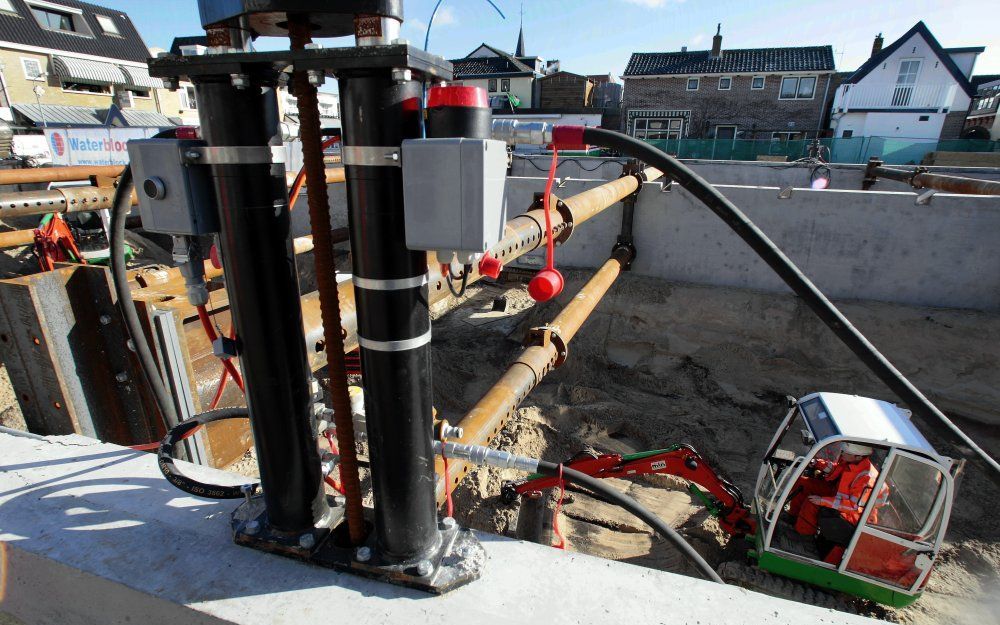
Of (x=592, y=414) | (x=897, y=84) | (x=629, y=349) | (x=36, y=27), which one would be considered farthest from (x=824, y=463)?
(x=36, y=27)

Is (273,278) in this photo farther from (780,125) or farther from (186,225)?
(780,125)

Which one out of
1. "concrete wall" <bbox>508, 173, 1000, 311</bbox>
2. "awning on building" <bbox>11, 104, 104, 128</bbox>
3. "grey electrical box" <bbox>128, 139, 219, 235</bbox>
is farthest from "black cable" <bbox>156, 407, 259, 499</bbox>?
"awning on building" <bbox>11, 104, 104, 128</bbox>

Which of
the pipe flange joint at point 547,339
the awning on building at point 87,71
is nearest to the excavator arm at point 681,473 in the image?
the pipe flange joint at point 547,339

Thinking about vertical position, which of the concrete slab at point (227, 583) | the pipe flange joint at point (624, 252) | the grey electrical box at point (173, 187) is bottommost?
the pipe flange joint at point (624, 252)

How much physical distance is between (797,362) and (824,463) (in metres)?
3.13

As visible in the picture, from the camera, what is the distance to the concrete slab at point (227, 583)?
1335 mm

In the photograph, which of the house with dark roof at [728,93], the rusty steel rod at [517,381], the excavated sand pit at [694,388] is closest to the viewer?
the rusty steel rod at [517,381]

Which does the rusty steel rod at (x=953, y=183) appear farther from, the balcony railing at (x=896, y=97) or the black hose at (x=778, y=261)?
the balcony railing at (x=896, y=97)

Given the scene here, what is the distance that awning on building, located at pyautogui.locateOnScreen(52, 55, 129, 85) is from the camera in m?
27.4

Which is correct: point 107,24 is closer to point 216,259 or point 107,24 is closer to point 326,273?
point 216,259

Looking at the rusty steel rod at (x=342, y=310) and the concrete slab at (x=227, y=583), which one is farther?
the rusty steel rod at (x=342, y=310)

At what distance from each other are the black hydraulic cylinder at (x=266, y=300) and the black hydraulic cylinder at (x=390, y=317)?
23 centimetres

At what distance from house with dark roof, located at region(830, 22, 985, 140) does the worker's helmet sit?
34.2m

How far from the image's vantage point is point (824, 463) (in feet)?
15.8
